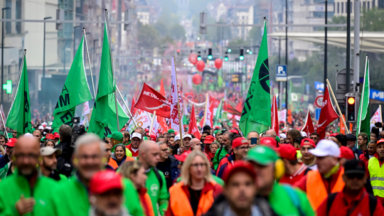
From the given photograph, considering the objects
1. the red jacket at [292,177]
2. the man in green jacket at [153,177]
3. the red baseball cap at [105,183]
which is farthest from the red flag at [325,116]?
the red baseball cap at [105,183]

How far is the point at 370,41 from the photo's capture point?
117 feet

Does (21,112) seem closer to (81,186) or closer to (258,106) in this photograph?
(258,106)

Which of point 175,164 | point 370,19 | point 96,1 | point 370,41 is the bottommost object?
point 175,164

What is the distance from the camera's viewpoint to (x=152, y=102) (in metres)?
15.6

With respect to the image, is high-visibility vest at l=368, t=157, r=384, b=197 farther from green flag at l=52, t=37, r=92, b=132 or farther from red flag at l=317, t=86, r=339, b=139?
green flag at l=52, t=37, r=92, b=132

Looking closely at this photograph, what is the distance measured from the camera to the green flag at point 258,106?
12.5m

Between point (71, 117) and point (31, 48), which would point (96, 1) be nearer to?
point (31, 48)

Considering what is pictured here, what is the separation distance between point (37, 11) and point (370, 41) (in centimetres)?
3543

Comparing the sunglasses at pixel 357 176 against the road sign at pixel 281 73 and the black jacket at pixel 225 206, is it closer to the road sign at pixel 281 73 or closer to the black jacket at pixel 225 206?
the black jacket at pixel 225 206

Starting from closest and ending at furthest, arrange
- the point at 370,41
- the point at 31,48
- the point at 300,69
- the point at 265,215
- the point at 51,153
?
the point at 265,215 → the point at 51,153 → the point at 370,41 → the point at 31,48 → the point at 300,69

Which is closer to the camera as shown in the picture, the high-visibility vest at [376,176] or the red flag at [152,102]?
the high-visibility vest at [376,176]

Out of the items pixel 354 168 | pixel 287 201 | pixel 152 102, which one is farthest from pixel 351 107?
pixel 287 201

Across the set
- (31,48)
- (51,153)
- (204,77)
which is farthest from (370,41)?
(204,77)

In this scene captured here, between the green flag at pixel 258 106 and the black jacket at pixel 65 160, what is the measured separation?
195 inches
